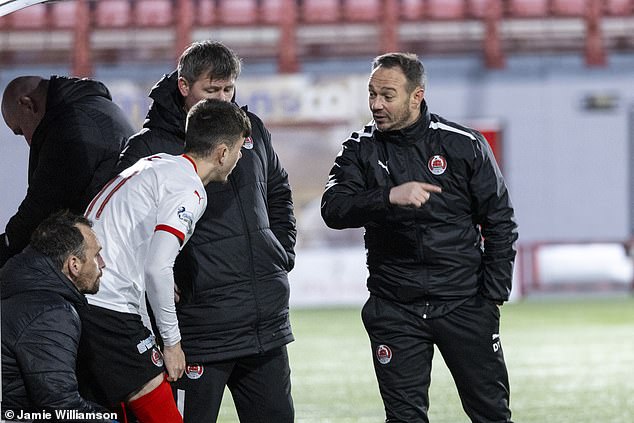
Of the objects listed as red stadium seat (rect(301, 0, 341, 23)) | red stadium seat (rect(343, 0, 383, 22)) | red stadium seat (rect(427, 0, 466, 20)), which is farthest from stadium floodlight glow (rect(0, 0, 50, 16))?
red stadium seat (rect(427, 0, 466, 20))

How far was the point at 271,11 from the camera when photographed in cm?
2014

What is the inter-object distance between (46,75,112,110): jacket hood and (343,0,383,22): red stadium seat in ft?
52.3

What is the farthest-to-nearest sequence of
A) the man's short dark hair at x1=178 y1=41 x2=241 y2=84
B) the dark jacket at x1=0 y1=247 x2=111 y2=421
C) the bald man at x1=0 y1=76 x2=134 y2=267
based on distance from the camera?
the bald man at x1=0 y1=76 x2=134 y2=267, the man's short dark hair at x1=178 y1=41 x2=241 y2=84, the dark jacket at x1=0 y1=247 x2=111 y2=421

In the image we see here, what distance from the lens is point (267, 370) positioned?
3.88m

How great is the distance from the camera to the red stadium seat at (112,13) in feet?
65.0

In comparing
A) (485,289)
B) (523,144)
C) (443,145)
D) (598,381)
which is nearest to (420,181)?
(443,145)

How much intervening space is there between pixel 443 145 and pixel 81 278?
1.43m

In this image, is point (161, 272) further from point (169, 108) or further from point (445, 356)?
point (445, 356)

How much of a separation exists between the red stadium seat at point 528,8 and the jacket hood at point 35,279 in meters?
17.3

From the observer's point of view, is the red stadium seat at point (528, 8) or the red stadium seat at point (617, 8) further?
the red stadium seat at point (617, 8)

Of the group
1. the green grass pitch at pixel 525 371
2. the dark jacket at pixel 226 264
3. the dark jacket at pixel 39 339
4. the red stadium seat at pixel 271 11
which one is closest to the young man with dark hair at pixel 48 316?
the dark jacket at pixel 39 339

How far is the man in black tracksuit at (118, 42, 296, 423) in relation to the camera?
3770 millimetres

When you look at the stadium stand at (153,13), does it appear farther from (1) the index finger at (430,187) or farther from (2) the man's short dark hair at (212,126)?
(2) the man's short dark hair at (212,126)

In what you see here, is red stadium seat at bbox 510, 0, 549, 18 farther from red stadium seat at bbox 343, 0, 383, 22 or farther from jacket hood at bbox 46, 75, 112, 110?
jacket hood at bbox 46, 75, 112, 110
